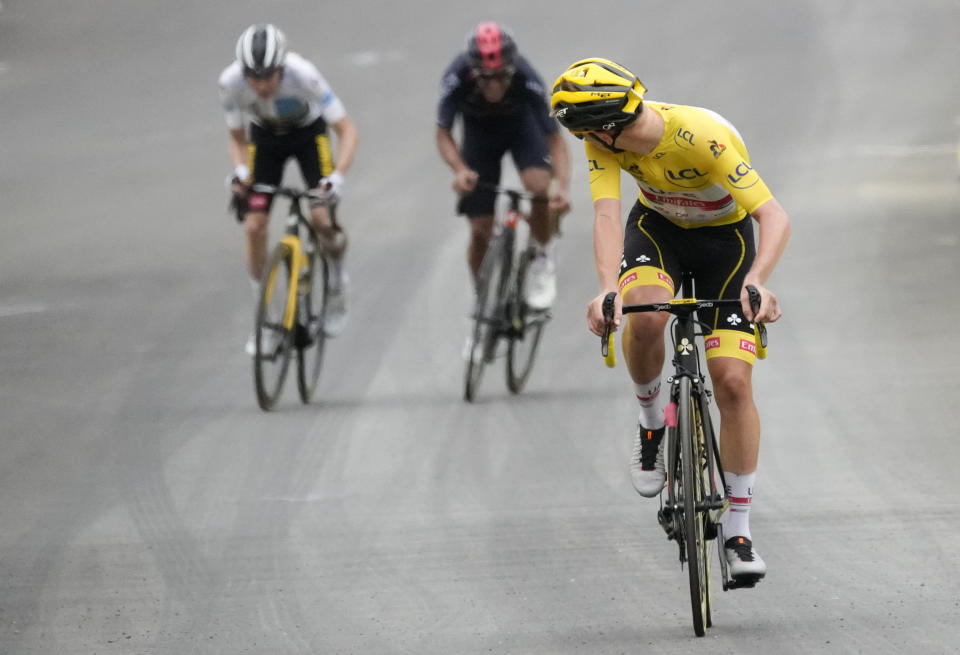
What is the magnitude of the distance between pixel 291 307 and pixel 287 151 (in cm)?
114

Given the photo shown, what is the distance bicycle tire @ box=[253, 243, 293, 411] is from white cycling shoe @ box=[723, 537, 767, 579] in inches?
149

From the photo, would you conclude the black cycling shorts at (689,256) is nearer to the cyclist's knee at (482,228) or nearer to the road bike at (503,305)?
the road bike at (503,305)

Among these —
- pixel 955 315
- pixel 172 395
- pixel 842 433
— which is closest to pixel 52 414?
pixel 172 395

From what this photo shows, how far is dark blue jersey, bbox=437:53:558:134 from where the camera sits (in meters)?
9.12

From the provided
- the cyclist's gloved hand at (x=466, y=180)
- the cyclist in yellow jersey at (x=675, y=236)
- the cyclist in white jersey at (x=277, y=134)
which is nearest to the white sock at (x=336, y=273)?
the cyclist in white jersey at (x=277, y=134)

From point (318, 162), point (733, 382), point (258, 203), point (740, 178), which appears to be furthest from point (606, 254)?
point (318, 162)

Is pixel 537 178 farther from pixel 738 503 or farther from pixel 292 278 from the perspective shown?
pixel 738 503

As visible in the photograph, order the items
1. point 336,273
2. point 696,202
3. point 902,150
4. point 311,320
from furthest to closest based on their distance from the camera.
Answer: point 902,150
point 336,273
point 311,320
point 696,202

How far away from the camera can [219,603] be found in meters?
6.03

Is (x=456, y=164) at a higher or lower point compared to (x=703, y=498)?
higher

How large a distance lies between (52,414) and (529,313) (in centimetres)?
291

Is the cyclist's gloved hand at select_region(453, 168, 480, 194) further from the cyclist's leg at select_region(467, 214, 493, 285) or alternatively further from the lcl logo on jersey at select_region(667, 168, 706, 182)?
the lcl logo on jersey at select_region(667, 168, 706, 182)

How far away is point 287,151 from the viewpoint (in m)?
9.60

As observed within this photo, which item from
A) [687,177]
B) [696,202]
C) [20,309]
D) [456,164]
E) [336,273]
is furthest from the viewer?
[20,309]
